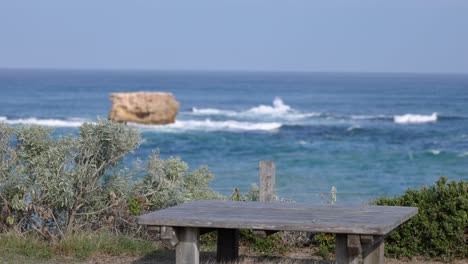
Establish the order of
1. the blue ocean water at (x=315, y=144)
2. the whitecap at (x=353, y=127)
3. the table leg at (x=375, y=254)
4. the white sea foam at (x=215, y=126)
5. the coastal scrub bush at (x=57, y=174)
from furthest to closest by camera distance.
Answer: the white sea foam at (x=215, y=126)
the whitecap at (x=353, y=127)
the blue ocean water at (x=315, y=144)
the coastal scrub bush at (x=57, y=174)
the table leg at (x=375, y=254)

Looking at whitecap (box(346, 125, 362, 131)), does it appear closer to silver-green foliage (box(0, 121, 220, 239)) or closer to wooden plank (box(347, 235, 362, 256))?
silver-green foliage (box(0, 121, 220, 239))

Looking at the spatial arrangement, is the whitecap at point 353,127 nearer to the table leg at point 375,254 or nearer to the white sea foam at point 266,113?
the white sea foam at point 266,113

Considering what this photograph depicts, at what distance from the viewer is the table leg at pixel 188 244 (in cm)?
781

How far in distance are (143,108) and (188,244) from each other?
148 feet

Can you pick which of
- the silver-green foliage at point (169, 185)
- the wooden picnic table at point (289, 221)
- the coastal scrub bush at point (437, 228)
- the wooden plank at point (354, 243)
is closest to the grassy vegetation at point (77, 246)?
the silver-green foliage at point (169, 185)

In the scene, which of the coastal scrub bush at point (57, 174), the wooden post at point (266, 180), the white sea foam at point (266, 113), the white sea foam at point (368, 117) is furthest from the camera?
the white sea foam at point (266, 113)

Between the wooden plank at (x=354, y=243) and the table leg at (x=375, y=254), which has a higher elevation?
the wooden plank at (x=354, y=243)

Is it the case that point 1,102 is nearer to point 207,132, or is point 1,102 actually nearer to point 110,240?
point 207,132

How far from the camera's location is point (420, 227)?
33.2 feet

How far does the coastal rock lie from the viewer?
52125 millimetres

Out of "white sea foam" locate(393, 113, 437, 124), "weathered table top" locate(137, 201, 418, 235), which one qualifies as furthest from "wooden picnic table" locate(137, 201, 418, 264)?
"white sea foam" locate(393, 113, 437, 124)

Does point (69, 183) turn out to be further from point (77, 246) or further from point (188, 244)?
point (188, 244)

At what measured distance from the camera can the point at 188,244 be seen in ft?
25.7

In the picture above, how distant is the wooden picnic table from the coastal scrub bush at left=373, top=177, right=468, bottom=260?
1856 millimetres
